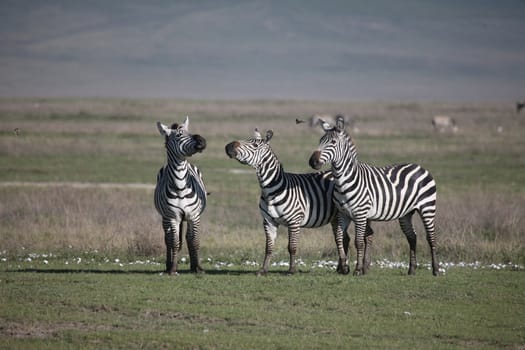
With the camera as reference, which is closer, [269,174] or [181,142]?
[181,142]

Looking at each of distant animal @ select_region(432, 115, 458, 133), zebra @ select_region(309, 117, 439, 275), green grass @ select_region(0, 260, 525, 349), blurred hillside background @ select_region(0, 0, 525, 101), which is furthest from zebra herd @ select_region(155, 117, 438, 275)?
blurred hillside background @ select_region(0, 0, 525, 101)

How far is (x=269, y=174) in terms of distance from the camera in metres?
13.5

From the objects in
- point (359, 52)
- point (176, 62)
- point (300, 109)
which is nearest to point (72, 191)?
point (300, 109)

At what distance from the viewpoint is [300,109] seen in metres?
82.1

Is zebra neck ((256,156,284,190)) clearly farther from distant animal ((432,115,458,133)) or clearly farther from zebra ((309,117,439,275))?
distant animal ((432,115,458,133))

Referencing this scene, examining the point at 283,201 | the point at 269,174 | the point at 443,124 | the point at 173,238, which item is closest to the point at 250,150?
the point at 269,174

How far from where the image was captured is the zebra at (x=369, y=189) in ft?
44.0

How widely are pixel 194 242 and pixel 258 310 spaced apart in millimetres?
2898

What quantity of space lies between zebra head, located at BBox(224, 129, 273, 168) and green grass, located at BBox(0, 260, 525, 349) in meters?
1.66

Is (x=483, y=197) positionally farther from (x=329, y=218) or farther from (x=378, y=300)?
(x=378, y=300)

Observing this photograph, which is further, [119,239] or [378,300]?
[119,239]

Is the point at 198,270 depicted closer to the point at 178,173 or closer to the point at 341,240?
the point at 178,173

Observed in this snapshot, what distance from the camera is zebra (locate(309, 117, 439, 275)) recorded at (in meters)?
13.4

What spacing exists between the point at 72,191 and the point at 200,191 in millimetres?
10445
